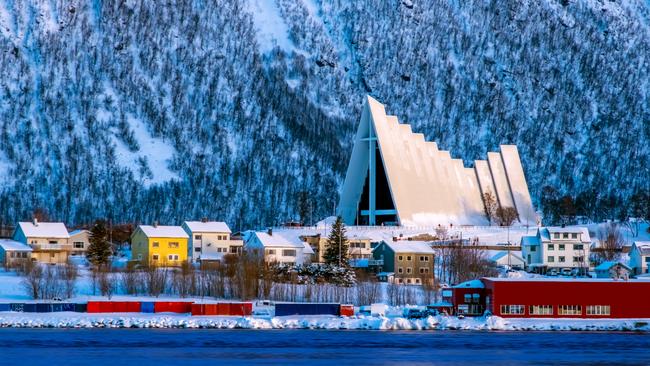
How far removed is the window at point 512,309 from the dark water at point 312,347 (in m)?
5.73

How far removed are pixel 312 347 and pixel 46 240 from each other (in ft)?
142

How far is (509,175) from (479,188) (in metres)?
3.08

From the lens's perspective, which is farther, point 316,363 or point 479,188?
point 479,188

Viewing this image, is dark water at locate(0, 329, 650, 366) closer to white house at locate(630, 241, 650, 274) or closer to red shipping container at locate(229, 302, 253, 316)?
red shipping container at locate(229, 302, 253, 316)

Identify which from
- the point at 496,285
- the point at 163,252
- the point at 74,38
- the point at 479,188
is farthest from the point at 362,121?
the point at 74,38

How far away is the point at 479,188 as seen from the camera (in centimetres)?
11694

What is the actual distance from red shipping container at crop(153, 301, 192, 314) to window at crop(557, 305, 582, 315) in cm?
1556

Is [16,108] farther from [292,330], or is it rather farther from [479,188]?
[292,330]

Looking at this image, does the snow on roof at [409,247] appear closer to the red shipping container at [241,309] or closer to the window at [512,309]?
the window at [512,309]

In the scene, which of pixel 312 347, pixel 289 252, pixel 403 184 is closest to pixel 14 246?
pixel 289 252

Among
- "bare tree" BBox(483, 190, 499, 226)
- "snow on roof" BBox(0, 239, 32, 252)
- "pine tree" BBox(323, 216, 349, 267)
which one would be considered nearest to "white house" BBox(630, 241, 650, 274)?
"pine tree" BBox(323, 216, 349, 267)

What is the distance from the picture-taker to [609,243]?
94.6m

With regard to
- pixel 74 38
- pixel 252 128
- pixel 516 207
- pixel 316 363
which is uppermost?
pixel 74 38

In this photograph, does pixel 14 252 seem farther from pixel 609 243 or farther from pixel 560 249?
pixel 609 243
